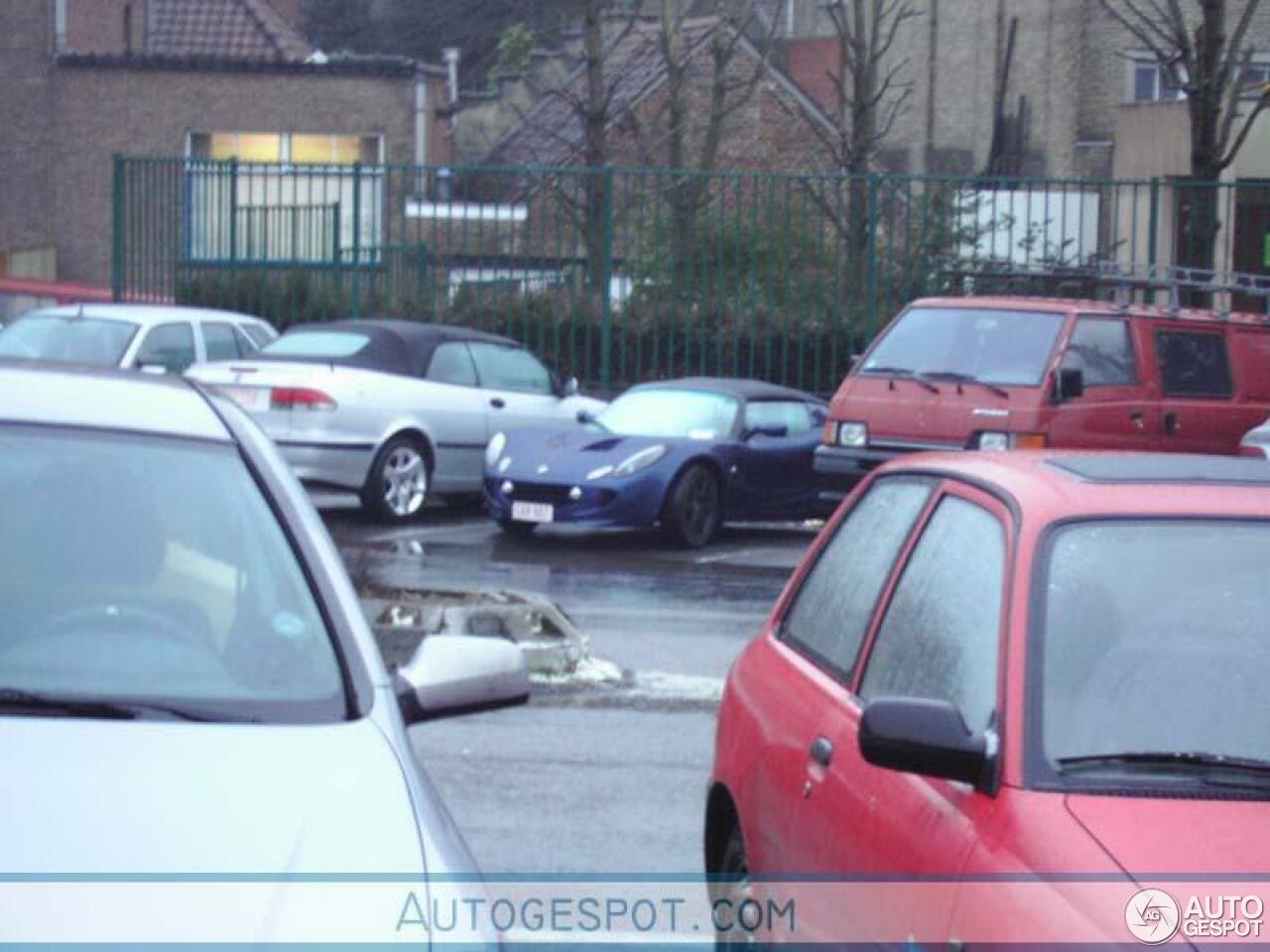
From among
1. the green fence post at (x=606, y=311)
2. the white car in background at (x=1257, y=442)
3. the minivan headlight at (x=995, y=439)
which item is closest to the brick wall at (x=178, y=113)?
the green fence post at (x=606, y=311)

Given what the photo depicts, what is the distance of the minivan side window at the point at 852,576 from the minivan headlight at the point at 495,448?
1013cm

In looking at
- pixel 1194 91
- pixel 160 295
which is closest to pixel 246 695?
pixel 1194 91

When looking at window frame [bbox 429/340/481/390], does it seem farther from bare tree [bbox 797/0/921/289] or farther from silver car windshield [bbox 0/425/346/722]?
silver car windshield [bbox 0/425/346/722]

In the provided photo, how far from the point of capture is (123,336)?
16.5 meters

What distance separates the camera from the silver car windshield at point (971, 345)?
44.5ft

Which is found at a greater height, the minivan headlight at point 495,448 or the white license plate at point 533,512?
the minivan headlight at point 495,448

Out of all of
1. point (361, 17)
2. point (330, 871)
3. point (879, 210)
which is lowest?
point (330, 871)

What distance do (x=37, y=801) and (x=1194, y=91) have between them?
16311 mm

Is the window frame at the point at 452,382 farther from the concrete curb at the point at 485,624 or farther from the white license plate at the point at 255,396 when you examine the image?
the concrete curb at the point at 485,624

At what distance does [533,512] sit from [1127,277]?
4.90 meters

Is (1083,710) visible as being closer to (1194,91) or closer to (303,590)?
(303,590)

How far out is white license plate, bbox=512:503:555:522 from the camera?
588 inches

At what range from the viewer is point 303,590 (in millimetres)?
4227

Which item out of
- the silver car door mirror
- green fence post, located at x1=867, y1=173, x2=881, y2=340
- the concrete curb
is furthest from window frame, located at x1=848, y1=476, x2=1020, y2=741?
green fence post, located at x1=867, y1=173, x2=881, y2=340
